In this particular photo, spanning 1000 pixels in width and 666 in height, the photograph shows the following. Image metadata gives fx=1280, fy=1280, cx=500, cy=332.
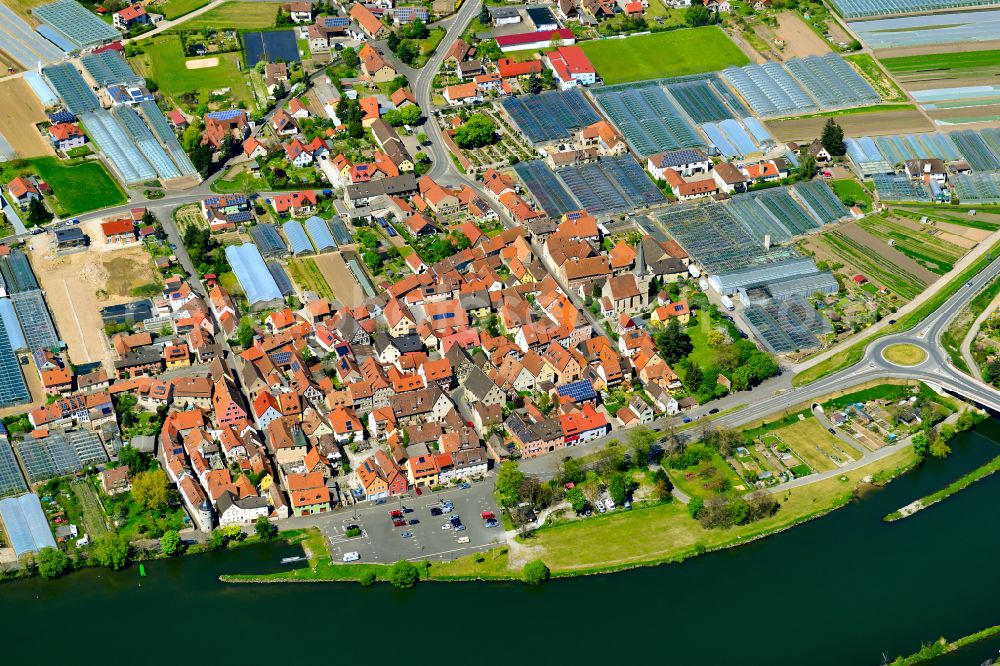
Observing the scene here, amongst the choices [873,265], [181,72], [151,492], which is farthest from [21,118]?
[873,265]

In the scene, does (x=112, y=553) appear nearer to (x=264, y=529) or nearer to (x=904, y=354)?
(x=264, y=529)

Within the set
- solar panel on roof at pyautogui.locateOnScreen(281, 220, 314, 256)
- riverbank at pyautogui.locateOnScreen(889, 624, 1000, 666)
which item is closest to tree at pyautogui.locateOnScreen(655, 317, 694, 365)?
riverbank at pyautogui.locateOnScreen(889, 624, 1000, 666)

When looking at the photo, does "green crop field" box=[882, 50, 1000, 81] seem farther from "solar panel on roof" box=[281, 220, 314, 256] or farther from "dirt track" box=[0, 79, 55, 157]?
"dirt track" box=[0, 79, 55, 157]

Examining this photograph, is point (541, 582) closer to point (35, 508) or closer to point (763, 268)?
point (35, 508)

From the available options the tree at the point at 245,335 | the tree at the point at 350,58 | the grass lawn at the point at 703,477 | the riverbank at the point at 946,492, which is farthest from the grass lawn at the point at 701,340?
the tree at the point at 350,58

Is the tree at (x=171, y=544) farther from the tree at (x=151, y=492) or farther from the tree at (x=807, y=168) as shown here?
the tree at (x=807, y=168)
